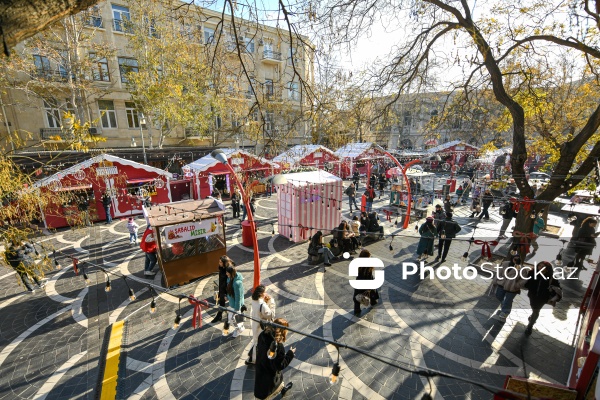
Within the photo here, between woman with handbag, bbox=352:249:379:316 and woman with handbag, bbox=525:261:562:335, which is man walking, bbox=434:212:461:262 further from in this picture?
woman with handbag, bbox=352:249:379:316

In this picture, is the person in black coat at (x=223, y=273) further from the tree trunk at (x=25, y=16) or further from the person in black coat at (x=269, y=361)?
the tree trunk at (x=25, y=16)

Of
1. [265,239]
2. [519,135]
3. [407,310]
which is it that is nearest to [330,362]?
[407,310]

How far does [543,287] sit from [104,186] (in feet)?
58.3

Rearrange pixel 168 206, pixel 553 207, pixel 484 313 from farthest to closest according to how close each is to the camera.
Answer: pixel 553 207 < pixel 168 206 < pixel 484 313

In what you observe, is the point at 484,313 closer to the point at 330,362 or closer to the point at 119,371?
the point at 330,362

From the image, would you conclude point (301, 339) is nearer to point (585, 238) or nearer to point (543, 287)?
point (543, 287)

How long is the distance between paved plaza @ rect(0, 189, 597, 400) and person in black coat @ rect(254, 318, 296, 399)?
0.69 m

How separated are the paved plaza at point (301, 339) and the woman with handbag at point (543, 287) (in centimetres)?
91

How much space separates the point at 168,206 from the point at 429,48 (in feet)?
27.8

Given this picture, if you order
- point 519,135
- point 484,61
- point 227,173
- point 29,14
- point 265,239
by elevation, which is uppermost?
point 484,61

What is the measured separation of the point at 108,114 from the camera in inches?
973

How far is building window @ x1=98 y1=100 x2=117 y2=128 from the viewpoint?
2420 cm

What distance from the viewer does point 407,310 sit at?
6.85m

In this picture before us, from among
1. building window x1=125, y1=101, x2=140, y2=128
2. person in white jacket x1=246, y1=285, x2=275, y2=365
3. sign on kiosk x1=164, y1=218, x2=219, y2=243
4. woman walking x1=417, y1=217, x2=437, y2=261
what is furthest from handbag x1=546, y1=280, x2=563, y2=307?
building window x1=125, y1=101, x2=140, y2=128
